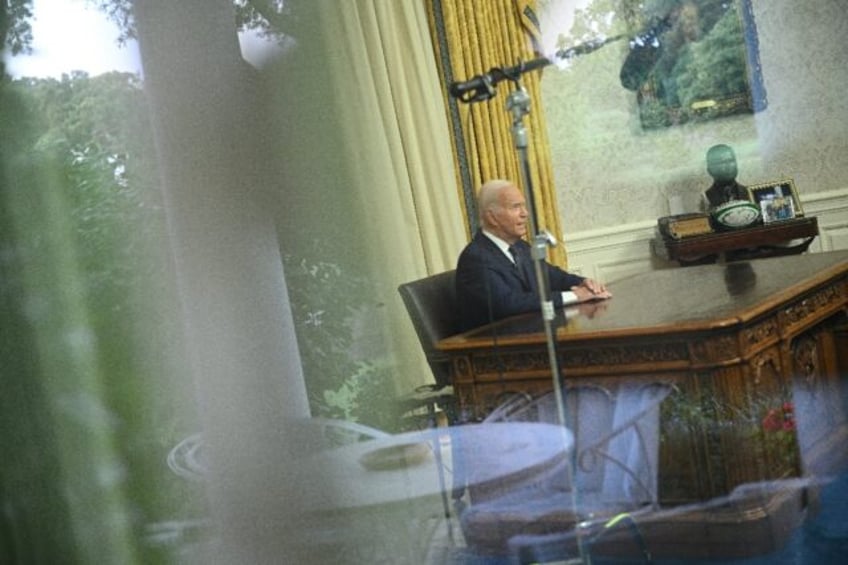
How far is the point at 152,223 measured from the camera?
162cm

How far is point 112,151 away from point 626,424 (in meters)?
0.85

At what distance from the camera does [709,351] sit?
1197mm

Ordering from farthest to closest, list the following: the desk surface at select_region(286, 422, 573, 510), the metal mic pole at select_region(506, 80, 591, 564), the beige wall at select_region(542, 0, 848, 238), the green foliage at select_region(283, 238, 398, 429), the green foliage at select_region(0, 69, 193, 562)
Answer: the green foliage at select_region(0, 69, 193, 562) → the green foliage at select_region(283, 238, 398, 429) → the desk surface at select_region(286, 422, 573, 510) → the metal mic pole at select_region(506, 80, 591, 564) → the beige wall at select_region(542, 0, 848, 238)

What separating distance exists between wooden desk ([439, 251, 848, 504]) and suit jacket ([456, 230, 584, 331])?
0.7 inches

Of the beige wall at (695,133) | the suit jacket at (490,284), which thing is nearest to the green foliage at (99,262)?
the suit jacket at (490,284)

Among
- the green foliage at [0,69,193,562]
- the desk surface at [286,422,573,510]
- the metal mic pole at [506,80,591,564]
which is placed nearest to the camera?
the metal mic pole at [506,80,591,564]

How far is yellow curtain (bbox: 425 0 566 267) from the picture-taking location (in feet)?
4.16

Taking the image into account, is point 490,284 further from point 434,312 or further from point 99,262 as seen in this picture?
point 99,262

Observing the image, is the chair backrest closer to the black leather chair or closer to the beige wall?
the black leather chair

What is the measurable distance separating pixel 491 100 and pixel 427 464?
50cm

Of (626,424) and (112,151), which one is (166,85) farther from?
(626,424)

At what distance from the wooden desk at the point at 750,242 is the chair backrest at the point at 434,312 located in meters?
0.28

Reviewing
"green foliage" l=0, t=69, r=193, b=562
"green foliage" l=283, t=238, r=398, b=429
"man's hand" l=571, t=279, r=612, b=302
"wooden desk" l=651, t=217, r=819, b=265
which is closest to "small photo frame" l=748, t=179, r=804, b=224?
"wooden desk" l=651, t=217, r=819, b=265

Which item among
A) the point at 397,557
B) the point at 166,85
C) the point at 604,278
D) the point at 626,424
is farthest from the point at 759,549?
the point at 166,85
